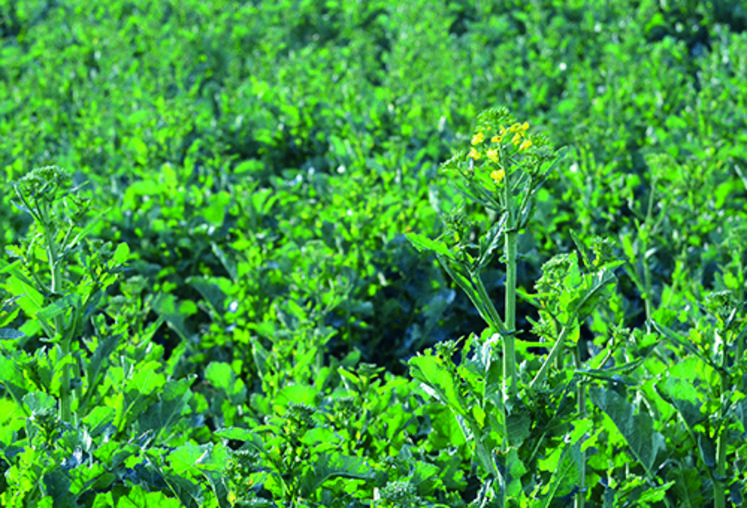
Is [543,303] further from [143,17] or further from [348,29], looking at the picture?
[143,17]

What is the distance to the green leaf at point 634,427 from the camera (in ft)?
8.88

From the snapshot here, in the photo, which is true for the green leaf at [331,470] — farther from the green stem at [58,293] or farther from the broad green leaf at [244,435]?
the green stem at [58,293]

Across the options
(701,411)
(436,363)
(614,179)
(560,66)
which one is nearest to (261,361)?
(436,363)

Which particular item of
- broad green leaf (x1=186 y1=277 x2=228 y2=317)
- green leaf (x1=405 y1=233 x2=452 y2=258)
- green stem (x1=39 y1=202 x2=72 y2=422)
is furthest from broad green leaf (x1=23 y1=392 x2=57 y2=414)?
broad green leaf (x1=186 y1=277 x2=228 y2=317)

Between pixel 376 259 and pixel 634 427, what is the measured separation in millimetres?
2088

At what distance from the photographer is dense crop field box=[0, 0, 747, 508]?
228 centimetres

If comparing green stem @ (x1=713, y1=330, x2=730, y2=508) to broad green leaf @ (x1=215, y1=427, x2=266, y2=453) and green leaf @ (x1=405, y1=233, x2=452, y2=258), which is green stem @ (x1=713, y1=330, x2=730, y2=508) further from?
broad green leaf @ (x1=215, y1=427, x2=266, y2=453)

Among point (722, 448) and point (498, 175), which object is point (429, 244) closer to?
point (498, 175)

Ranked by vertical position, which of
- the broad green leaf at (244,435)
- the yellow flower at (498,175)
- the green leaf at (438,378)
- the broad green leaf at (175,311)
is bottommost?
the broad green leaf at (175,311)

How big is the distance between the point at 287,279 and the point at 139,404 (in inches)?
66.5

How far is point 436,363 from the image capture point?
7.25ft

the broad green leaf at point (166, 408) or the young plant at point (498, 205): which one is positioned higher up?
the young plant at point (498, 205)

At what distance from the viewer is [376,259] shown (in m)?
4.56

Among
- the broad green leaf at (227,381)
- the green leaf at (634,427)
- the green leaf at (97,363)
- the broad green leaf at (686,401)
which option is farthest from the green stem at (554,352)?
the broad green leaf at (227,381)
